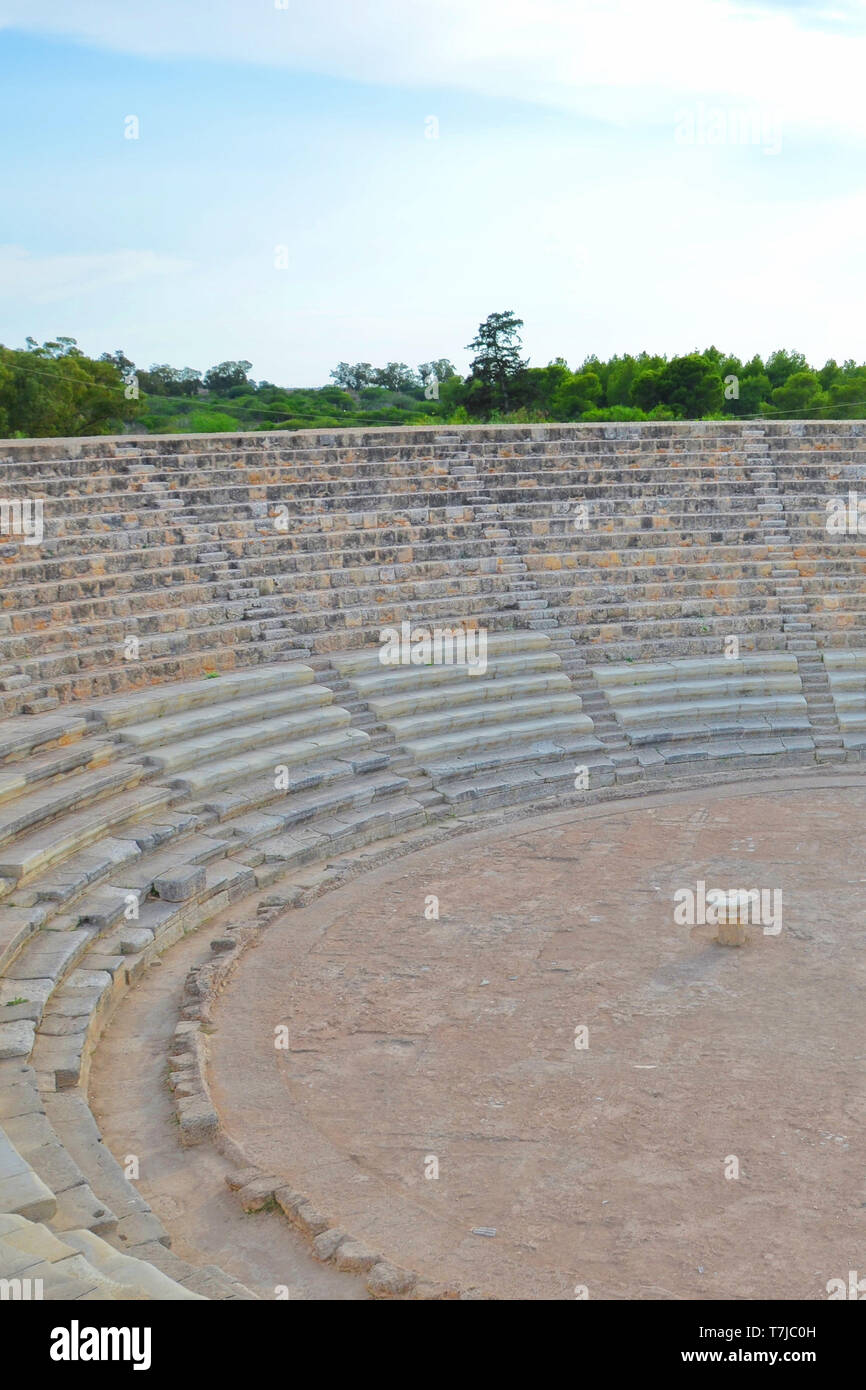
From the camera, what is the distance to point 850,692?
Answer: 18062 mm

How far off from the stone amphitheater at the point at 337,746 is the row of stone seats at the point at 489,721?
1.9 inches

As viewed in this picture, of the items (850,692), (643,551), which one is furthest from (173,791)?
(850,692)

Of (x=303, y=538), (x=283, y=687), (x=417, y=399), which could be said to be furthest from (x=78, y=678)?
(x=417, y=399)

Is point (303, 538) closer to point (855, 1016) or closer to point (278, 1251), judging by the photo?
point (855, 1016)

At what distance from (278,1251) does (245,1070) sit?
214cm

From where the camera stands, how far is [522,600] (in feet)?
60.9

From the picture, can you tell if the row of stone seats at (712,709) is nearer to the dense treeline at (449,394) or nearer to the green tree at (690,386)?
the dense treeline at (449,394)

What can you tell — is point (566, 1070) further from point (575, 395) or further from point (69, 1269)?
point (575, 395)

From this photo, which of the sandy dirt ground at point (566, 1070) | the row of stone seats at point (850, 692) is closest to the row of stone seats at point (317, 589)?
the row of stone seats at point (850, 692)

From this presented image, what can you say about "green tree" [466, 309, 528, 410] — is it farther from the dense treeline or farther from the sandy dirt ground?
the sandy dirt ground

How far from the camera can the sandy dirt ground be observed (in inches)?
295

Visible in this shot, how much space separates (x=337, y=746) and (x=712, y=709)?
5.30 metres

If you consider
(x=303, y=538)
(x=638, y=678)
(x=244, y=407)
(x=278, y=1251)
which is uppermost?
(x=244, y=407)

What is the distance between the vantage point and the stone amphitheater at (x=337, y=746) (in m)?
7.99
